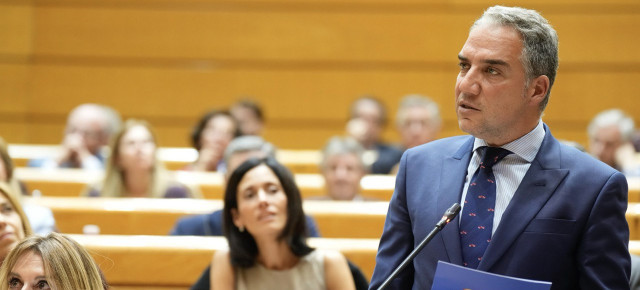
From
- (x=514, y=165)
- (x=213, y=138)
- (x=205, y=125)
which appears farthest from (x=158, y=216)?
(x=514, y=165)

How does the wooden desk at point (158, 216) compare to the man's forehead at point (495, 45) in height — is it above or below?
below

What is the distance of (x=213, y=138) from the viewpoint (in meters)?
5.03

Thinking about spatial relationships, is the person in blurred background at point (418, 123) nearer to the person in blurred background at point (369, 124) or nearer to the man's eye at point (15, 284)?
the person in blurred background at point (369, 124)

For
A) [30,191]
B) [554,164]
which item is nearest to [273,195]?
[554,164]

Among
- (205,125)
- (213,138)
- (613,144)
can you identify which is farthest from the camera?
(205,125)

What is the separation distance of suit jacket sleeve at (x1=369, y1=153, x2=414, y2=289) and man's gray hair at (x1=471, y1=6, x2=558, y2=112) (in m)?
0.30

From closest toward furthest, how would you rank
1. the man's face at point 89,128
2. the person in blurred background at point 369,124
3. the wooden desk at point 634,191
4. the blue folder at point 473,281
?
the blue folder at point 473,281 → the wooden desk at point 634,191 → the man's face at point 89,128 → the person in blurred background at point 369,124

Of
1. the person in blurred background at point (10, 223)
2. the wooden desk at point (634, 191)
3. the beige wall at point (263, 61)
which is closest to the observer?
the person in blurred background at point (10, 223)

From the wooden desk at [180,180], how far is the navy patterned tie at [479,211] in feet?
9.60

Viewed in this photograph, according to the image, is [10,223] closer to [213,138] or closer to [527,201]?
[527,201]

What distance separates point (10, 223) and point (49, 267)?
83cm

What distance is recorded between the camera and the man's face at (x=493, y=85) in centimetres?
138

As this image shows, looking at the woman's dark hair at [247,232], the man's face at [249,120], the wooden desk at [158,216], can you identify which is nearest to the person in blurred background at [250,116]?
the man's face at [249,120]

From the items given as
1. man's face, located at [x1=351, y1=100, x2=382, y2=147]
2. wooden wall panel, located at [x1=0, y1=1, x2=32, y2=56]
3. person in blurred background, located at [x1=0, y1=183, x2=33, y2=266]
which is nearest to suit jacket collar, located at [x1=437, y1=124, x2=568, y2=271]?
person in blurred background, located at [x1=0, y1=183, x2=33, y2=266]
